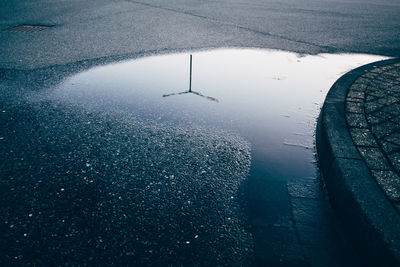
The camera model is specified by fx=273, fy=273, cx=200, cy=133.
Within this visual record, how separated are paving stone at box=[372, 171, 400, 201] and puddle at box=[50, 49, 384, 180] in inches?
22.5

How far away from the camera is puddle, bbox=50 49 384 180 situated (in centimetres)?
307

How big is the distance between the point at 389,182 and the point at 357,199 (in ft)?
1.26

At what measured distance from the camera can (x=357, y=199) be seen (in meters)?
1.92

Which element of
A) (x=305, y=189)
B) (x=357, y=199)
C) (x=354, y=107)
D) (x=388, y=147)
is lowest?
(x=305, y=189)

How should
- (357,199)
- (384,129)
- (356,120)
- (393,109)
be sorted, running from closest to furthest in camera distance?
(357,199) < (384,129) < (356,120) < (393,109)

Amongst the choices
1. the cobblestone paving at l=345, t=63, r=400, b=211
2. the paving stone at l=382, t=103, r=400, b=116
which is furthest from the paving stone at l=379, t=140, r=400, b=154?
the paving stone at l=382, t=103, r=400, b=116

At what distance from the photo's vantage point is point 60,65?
4703mm

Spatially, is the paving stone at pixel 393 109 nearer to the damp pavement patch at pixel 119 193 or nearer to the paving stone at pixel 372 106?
the paving stone at pixel 372 106

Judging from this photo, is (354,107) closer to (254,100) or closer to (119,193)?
(254,100)

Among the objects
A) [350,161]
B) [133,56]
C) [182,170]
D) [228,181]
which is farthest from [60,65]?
[350,161]

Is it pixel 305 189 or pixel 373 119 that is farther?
pixel 373 119

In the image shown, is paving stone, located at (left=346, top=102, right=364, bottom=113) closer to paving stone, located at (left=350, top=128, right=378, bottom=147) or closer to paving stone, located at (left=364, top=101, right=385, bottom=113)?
paving stone, located at (left=364, top=101, right=385, bottom=113)

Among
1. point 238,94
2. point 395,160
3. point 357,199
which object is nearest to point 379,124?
point 395,160

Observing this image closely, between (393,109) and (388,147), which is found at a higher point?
(393,109)
